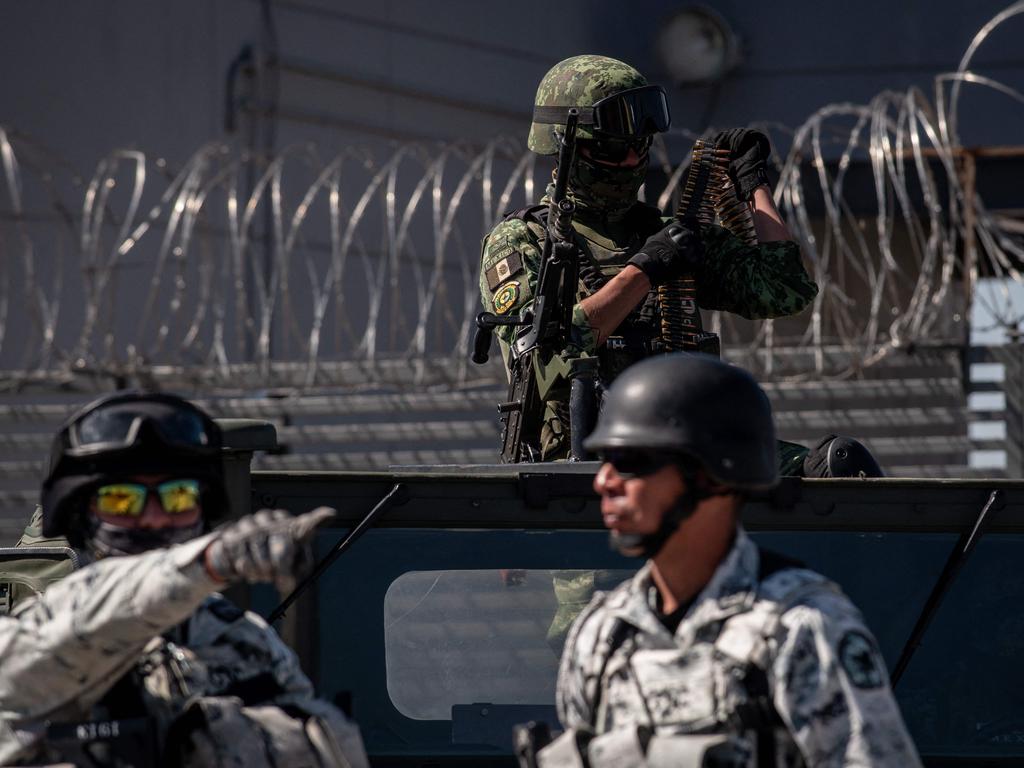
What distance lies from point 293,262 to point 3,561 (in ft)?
28.3

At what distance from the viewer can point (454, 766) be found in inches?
135

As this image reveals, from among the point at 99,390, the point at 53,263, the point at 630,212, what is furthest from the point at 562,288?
the point at 53,263

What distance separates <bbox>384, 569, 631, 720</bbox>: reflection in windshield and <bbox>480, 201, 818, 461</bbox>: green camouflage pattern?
81 cm

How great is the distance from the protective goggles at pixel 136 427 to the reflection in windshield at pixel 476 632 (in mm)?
959

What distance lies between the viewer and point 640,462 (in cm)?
248

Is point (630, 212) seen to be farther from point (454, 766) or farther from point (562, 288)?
point (454, 766)

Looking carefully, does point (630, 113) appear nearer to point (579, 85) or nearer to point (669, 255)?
point (579, 85)

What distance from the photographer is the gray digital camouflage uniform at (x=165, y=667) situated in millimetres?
2301

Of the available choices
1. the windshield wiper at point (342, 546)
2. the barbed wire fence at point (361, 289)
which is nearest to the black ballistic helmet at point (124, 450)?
the windshield wiper at point (342, 546)

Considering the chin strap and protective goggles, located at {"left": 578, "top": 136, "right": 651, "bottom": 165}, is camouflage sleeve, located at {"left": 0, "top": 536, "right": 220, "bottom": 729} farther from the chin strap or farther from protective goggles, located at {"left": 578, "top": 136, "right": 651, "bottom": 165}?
protective goggles, located at {"left": 578, "top": 136, "right": 651, "bottom": 165}

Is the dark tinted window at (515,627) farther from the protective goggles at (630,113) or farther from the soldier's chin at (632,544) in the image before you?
the protective goggles at (630,113)

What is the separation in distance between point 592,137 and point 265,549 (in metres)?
2.45

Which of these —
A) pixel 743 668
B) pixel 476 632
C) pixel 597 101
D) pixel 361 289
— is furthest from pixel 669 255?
pixel 361 289

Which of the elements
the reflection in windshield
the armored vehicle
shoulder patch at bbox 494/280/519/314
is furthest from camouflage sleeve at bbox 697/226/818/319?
the reflection in windshield
